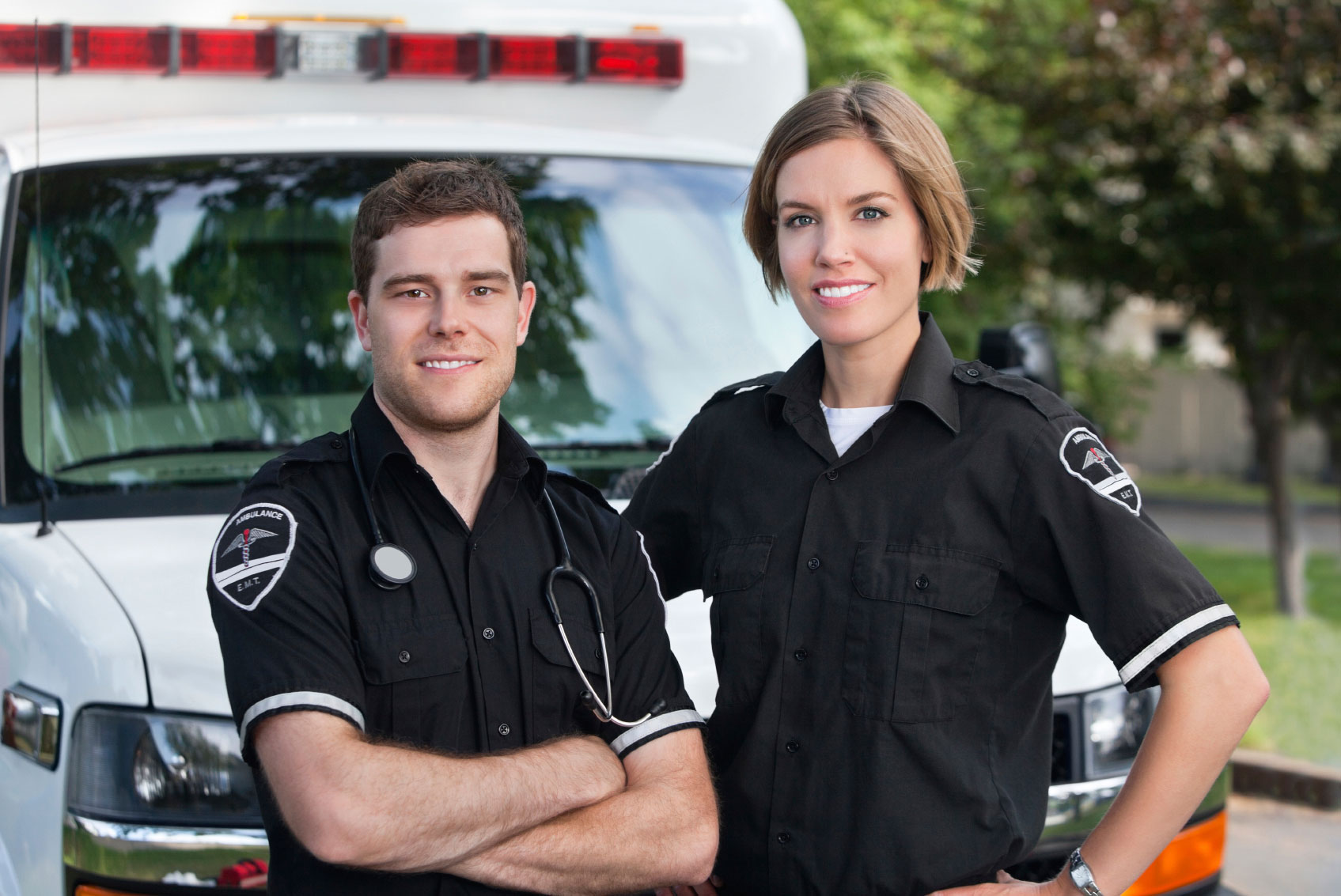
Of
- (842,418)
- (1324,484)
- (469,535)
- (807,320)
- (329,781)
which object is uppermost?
(807,320)

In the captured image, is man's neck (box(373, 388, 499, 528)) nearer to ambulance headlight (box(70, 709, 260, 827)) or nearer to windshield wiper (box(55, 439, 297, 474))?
ambulance headlight (box(70, 709, 260, 827))

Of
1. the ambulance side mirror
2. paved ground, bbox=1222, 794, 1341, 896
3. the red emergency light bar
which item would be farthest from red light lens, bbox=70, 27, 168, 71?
paved ground, bbox=1222, 794, 1341, 896

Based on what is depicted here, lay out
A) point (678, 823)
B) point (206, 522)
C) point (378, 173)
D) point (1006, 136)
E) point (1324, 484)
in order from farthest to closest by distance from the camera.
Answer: point (1324, 484), point (1006, 136), point (378, 173), point (206, 522), point (678, 823)

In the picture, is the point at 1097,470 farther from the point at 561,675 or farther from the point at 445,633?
the point at 445,633

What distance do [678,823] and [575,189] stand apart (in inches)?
87.1

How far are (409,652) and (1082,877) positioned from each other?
101cm

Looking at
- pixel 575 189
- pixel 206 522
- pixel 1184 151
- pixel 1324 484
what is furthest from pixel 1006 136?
pixel 1324 484

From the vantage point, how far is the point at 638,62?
4348 millimetres

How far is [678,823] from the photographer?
7.31 ft

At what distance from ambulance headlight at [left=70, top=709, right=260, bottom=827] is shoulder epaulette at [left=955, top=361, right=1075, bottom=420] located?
1.38m

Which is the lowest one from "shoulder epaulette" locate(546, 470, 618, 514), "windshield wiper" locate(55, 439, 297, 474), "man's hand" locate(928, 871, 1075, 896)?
"man's hand" locate(928, 871, 1075, 896)

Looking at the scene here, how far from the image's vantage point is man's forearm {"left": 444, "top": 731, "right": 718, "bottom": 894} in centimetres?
212

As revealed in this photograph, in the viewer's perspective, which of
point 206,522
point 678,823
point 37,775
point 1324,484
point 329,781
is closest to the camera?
point 329,781

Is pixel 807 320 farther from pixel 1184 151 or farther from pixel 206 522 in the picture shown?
pixel 1184 151
